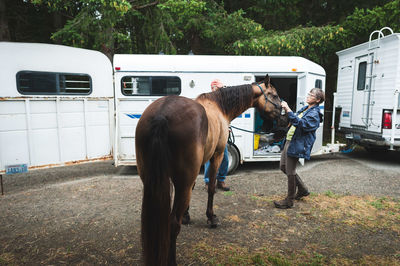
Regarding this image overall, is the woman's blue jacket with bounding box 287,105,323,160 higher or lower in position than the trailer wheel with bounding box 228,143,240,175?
higher

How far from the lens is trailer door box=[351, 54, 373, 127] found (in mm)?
6676

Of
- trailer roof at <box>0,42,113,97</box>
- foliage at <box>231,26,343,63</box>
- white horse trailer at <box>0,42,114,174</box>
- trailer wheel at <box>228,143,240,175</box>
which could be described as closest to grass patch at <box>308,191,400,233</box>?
trailer wheel at <box>228,143,240,175</box>

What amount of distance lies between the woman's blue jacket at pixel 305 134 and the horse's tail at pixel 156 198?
2207 mm

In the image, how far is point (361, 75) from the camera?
23.4 feet

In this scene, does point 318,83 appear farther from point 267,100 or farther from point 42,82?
point 42,82

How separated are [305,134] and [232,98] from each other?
1.23m

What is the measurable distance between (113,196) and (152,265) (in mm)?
2800

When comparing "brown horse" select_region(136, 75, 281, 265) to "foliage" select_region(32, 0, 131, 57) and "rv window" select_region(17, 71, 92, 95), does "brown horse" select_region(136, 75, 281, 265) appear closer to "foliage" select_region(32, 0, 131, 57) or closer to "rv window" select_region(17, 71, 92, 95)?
"rv window" select_region(17, 71, 92, 95)

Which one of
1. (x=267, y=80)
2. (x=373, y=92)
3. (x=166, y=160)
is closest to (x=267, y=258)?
(x=166, y=160)

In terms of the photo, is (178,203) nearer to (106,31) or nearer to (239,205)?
(239,205)

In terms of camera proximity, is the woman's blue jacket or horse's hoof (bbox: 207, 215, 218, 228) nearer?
horse's hoof (bbox: 207, 215, 218, 228)

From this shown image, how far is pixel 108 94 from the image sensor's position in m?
5.36

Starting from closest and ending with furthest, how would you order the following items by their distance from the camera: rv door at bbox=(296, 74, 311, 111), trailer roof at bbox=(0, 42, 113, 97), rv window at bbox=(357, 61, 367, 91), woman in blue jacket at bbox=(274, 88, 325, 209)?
woman in blue jacket at bbox=(274, 88, 325, 209) → trailer roof at bbox=(0, 42, 113, 97) → rv door at bbox=(296, 74, 311, 111) → rv window at bbox=(357, 61, 367, 91)

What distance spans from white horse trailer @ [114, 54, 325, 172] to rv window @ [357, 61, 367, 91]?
2194 mm
